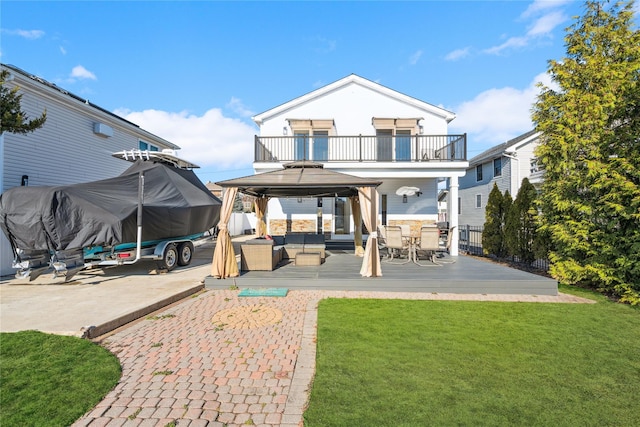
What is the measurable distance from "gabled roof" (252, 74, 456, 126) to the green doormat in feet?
33.1

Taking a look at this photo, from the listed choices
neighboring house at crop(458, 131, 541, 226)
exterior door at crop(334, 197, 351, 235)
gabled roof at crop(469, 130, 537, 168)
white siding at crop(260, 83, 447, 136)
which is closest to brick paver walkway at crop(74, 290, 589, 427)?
exterior door at crop(334, 197, 351, 235)

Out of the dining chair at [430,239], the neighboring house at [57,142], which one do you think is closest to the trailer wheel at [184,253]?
the neighboring house at [57,142]

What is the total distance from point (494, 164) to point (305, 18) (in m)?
16.2

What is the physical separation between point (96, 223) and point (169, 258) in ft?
8.27

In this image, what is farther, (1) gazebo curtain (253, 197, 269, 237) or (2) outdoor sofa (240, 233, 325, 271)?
(1) gazebo curtain (253, 197, 269, 237)

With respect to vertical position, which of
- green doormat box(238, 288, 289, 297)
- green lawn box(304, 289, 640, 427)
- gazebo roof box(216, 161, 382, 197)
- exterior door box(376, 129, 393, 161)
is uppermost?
exterior door box(376, 129, 393, 161)

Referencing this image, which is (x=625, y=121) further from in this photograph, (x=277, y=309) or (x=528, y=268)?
(x=277, y=309)

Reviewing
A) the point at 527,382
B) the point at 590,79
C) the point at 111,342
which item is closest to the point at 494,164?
the point at 590,79

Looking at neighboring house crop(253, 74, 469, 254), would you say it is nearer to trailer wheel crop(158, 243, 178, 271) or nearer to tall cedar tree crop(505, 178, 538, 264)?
tall cedar tree crop(505, 178, 538, 264)

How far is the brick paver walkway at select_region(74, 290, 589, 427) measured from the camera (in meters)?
2.59

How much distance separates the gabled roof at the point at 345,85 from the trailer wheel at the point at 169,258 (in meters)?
7.89

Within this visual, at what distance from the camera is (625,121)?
22.3ft

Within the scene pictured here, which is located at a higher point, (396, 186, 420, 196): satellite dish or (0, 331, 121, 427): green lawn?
(396, 186, 420, 196): satellite dish

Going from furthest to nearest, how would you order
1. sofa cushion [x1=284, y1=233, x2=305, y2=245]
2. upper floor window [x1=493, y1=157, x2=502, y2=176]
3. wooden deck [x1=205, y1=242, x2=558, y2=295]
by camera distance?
upper floor window [x1=493, y1=157, x2=502, y2=176], sofa cushion [x1=284, y1=233, x2=305, y2=245], wooden deck [x1=205, y1=242, x2=558, y2=295]
